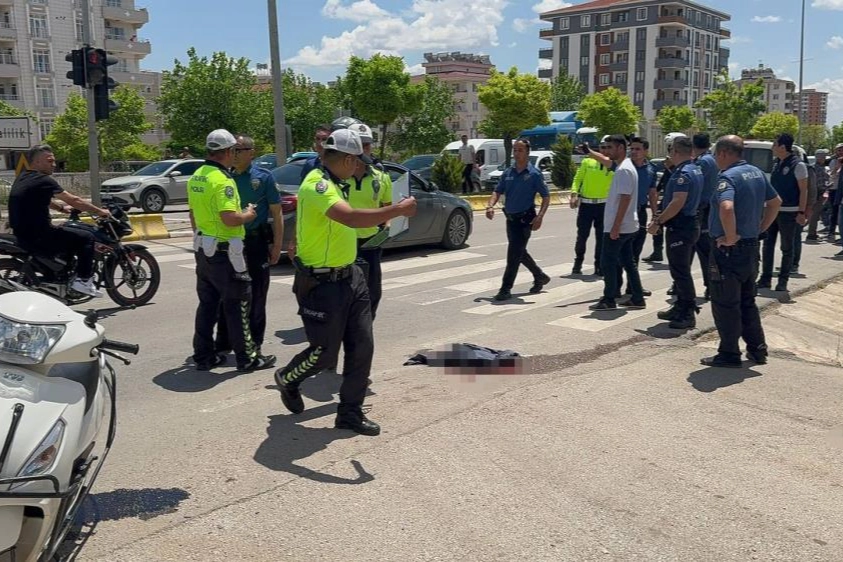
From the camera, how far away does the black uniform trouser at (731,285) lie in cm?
645

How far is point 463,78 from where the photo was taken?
383 feet

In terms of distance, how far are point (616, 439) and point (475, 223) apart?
1431 cm

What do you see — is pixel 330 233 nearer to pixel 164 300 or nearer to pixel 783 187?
pixel 164 300

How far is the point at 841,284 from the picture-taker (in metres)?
11.1

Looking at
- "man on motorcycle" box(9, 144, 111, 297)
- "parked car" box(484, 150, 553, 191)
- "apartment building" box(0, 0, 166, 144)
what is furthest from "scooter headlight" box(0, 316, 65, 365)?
"apartment building" box(0, 0, 166, 144)

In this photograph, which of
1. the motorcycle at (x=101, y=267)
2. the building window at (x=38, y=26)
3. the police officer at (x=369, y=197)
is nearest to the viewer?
the police officer at (x=369, y=197)

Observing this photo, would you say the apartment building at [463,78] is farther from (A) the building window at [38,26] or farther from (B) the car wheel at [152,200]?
(B) the car wheel at [152,200]

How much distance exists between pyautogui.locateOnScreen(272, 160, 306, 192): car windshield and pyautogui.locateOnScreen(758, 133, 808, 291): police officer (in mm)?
6334

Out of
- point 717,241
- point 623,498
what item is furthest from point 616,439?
point 717,241

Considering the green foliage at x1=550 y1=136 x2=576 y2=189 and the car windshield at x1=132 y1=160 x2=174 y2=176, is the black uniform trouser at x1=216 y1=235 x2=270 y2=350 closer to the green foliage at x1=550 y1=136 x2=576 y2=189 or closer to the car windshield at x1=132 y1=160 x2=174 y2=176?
the car windshield at x1=132 y1=160 x2=174 y2=176

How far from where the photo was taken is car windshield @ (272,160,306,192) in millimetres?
11469

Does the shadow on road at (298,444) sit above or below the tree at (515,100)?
below

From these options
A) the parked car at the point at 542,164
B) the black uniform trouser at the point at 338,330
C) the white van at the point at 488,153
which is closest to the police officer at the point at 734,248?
the black uniform trouser at the point at 338,330

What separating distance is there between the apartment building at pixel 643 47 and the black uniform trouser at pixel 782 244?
93359 millimetres
